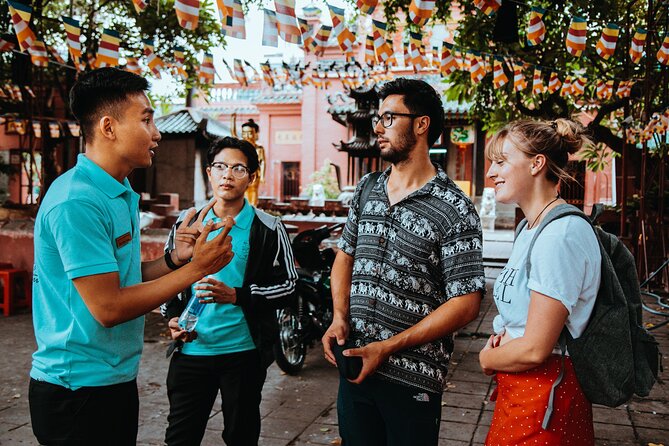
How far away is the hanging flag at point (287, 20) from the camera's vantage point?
4.29 meters

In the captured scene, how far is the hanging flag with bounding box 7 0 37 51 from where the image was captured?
6.24 metres

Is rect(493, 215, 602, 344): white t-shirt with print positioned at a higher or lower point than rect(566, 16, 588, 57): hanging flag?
lower

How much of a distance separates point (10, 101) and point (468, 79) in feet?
34.7

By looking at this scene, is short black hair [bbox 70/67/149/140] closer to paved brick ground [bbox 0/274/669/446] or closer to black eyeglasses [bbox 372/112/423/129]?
black eyeglasses [bbox 372/112/423/129]

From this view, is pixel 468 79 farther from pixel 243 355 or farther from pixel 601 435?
pixel 243 355

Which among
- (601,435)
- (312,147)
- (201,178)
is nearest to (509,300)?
(601,435)

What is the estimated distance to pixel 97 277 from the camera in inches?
67.1

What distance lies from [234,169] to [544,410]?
6.10 feet

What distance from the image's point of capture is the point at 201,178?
72.3 ft

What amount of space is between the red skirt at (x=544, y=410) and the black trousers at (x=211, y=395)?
4.39 ft

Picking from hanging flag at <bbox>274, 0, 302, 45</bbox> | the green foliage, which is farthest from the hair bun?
the green foliage

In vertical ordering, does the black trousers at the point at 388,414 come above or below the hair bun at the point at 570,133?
below

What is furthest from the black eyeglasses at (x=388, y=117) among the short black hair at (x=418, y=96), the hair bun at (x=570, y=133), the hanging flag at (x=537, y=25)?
the hanging flag at (x=537, y=25)

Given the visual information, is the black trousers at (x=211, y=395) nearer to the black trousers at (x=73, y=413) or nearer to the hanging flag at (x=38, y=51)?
the black trousers at (x=73, y=413)
